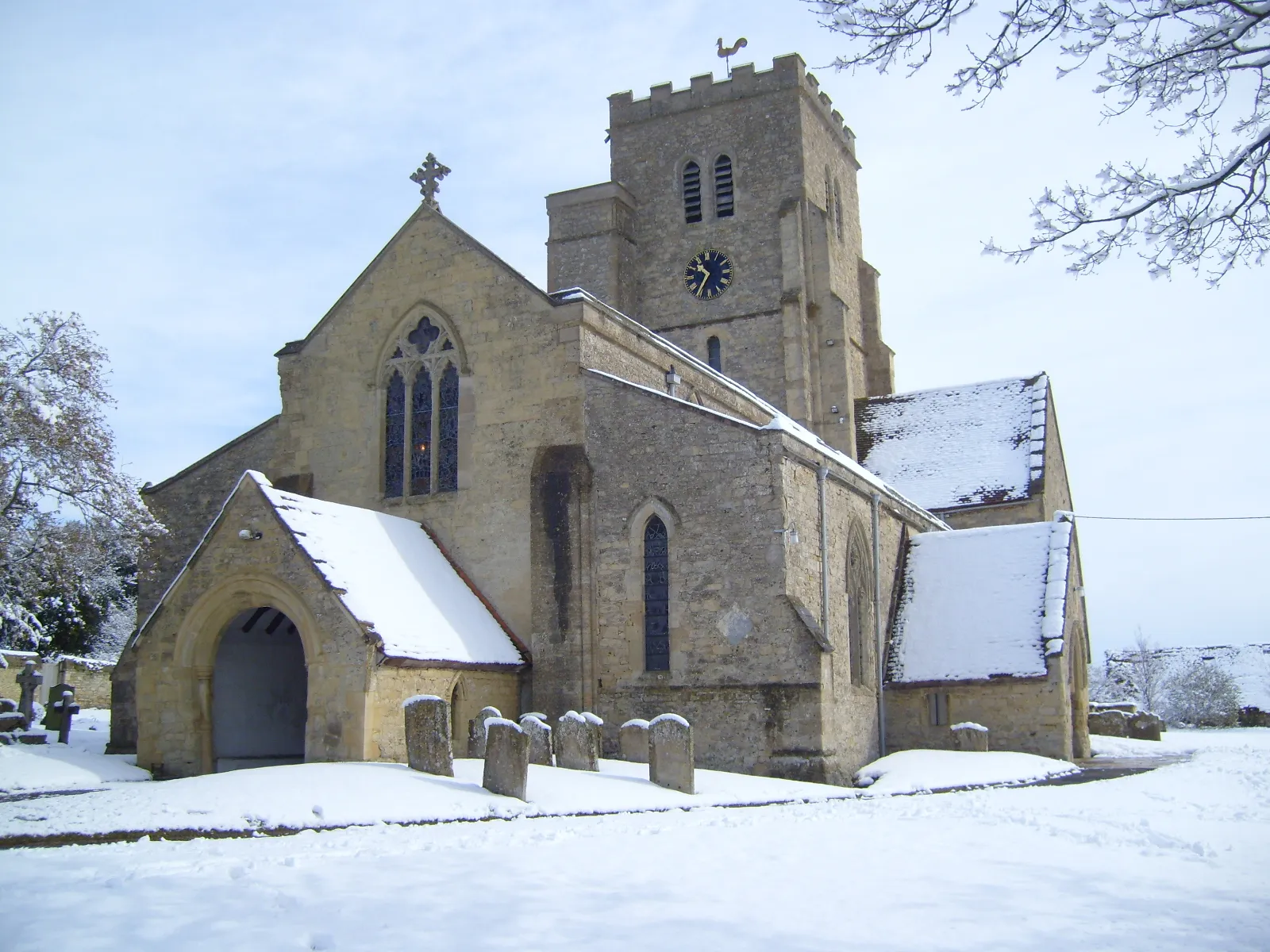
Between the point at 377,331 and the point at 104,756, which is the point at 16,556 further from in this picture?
the point at 377,331

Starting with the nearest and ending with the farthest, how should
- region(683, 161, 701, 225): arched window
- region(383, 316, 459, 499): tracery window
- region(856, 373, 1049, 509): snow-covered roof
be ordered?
region(383, 316, 459, 499): tracery window
region(856, 373, 1049, 509): snow-covered roof
region(683, 161, 701, 225): arched window

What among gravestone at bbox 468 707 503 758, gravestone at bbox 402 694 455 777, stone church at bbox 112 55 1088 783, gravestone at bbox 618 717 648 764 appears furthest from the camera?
stone church at bbox 112 55 1088 783

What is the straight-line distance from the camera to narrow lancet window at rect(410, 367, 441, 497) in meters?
24.2

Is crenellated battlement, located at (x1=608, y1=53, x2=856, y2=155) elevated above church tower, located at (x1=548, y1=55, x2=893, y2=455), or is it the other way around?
crenellated battlement, located at (x1=608, y1=53, x2=856, y2=155)

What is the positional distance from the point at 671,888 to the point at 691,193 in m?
36.1

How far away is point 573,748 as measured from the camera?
17.5m

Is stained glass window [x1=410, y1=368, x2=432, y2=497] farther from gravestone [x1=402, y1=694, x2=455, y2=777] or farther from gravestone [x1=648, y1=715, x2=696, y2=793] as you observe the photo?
gravestone [x1=648, y1=715, x2=696, y2=793]

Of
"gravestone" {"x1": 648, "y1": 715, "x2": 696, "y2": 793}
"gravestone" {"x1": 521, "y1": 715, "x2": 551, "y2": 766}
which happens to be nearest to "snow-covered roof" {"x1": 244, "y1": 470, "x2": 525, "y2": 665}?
"gravestone" {"x1": 521, "y1": 715, "x2": 551, "y2": 766}

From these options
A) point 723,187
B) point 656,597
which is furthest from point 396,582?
Answer: point 723,187

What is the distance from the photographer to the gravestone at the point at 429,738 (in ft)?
51.1

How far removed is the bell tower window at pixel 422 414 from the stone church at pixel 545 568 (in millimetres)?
56

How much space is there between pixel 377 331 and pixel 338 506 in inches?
195

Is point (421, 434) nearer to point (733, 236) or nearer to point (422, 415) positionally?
point (422, 415)

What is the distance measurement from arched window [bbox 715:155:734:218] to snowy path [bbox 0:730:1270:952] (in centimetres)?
3149
